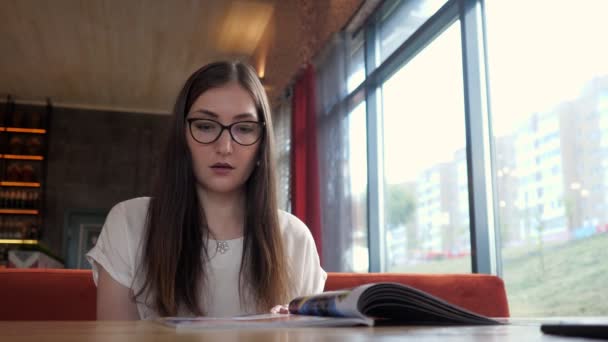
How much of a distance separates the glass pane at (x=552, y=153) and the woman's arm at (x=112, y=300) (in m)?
2.01

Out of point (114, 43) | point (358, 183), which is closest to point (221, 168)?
point (358, 183)

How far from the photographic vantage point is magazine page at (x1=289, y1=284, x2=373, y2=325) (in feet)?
2.53

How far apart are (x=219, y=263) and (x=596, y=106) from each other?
194 cm

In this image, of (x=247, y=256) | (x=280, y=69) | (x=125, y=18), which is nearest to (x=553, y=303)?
(x=247, y=256)

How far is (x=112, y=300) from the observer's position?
1408mm

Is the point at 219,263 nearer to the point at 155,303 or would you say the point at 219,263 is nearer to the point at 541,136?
the point at 155,303

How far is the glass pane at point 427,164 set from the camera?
388cm

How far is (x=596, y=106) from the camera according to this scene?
273 cm

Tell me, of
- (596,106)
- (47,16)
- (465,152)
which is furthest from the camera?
(47,16)

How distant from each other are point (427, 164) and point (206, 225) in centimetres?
293

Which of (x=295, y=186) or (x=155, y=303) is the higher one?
(x=295, y=186)

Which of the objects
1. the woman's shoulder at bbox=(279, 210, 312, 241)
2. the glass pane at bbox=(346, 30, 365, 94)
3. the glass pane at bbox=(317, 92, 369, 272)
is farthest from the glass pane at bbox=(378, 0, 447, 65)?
the woman's shoulder at bbox=(279, 210, 312, 241)

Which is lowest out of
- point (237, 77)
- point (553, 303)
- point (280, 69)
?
point (553, 303)

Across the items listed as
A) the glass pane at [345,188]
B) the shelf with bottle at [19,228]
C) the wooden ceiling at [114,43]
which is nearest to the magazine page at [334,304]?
the glass pane at [345,188]
